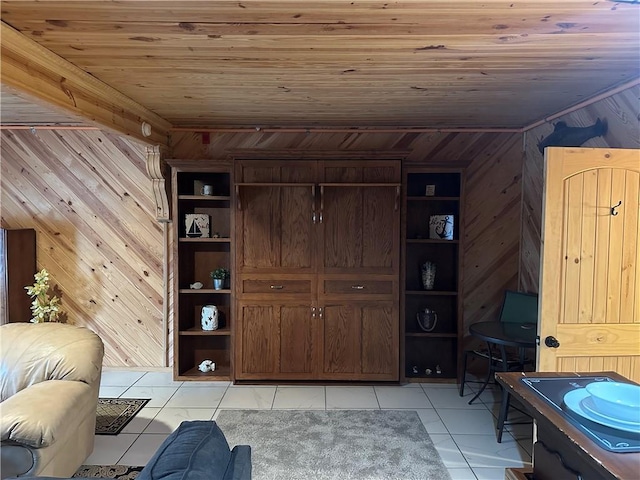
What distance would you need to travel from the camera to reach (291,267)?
365cm

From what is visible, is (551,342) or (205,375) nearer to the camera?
(551,342)

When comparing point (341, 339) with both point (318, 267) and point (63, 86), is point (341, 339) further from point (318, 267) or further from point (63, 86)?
point (63, 86)

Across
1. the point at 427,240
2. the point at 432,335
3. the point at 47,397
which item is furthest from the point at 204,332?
the point at 427,240

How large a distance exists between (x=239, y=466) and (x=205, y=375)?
288 centimetres

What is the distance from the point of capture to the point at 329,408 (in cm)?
326

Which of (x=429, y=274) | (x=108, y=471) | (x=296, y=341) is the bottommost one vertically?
(x=108, y=471)

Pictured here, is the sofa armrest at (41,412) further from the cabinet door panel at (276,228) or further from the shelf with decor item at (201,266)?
the cabinet door panel at (276,228)

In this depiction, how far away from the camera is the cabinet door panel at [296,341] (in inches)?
144

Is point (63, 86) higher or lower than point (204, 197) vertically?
higher

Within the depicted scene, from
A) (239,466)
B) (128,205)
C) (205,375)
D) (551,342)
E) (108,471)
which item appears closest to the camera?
(239,466)

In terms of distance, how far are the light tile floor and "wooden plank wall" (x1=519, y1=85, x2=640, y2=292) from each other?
118cm

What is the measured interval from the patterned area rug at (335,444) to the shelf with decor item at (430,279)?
848mm

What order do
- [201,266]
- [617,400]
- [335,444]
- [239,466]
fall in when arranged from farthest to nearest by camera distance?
[201,266]
[335,444]
[617,400]
[239,466]

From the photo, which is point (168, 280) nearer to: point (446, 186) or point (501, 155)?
point (446, 186)
